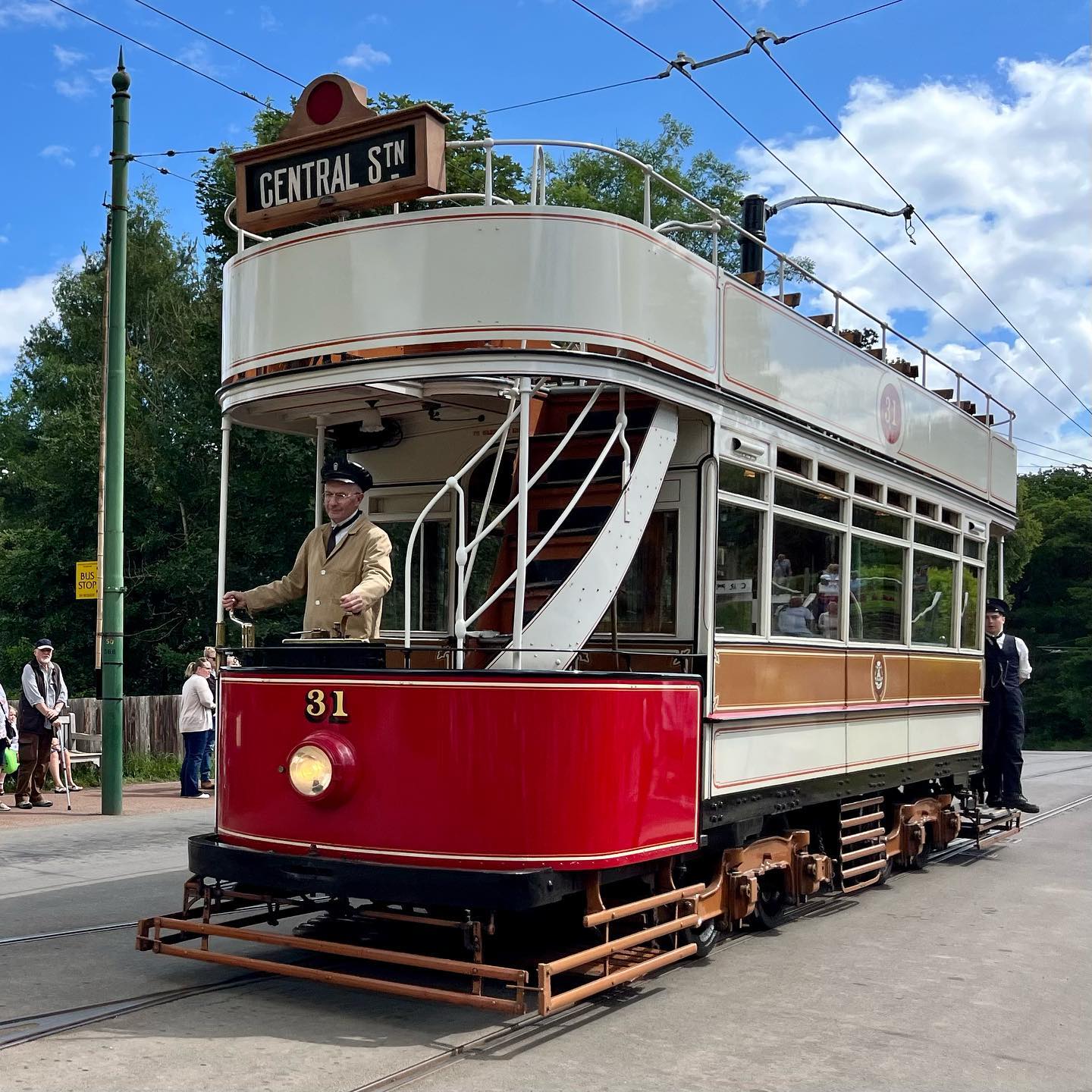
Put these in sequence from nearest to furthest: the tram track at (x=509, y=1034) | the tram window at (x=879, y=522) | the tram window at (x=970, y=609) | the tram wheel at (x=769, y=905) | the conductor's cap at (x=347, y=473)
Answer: the tram track at (x=509, y=1034) < the conductor's cap at (x=347, y=473) < the tram wheel at (x=769, y=905) < the tram window at (x=879, y=522) < the tram window at (x=970, y=609)

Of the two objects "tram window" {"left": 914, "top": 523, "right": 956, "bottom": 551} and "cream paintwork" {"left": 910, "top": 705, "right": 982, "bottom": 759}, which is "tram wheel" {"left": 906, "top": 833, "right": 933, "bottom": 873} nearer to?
"cream paintwork" {"left": 910, "top": 705, "right": 982, "bottom": 759}

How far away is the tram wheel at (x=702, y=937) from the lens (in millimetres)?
7270

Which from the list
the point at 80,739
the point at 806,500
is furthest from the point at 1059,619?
the point at 806,500

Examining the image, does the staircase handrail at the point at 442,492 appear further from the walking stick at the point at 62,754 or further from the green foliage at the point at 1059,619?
the green foliage at the point at 1059,619

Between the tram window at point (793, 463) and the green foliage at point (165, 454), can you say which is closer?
the tram window at point (793, 463)

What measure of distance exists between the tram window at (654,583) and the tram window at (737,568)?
250mm

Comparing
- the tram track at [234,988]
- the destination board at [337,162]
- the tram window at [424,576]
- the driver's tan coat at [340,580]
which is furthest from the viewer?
the tram window at [424,576]

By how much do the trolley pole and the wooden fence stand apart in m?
5.60

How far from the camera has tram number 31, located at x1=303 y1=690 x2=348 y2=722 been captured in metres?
6.32

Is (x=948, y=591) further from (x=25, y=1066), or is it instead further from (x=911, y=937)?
(x=25, y=1066)

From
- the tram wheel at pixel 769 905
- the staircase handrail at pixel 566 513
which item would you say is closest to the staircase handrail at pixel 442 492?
the staircase handrail at pixel 566 513

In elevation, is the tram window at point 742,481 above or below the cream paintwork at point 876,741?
above

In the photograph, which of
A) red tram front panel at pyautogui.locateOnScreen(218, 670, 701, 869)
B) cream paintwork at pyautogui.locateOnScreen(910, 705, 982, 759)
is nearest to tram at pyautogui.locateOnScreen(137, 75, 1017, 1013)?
red tram front panel at pyautogui.locateOnScreen(218, 670, 701, 869)

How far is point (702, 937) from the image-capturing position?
292 inches
